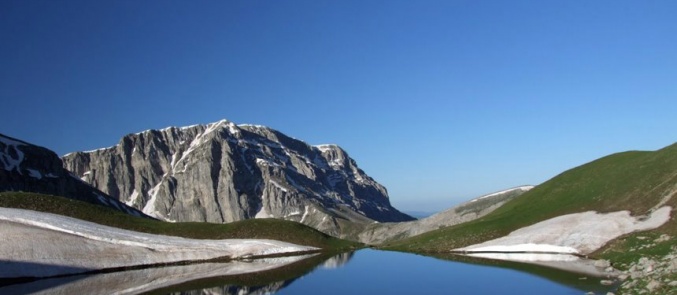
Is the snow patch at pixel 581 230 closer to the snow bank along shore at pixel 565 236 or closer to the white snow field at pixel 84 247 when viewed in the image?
the snow bank along shore at pixel 565 236

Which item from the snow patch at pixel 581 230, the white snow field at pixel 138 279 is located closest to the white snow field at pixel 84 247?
the white snow field at pixel 138 279

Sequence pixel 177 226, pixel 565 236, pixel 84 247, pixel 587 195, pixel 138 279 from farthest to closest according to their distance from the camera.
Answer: pixel 177 226, pixel 587 195, pixel 84 247, pixel 565 236, pixel 138 279

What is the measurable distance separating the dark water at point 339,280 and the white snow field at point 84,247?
6037 mm

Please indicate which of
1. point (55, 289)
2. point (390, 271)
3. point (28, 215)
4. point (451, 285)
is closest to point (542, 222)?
point (390, 271)

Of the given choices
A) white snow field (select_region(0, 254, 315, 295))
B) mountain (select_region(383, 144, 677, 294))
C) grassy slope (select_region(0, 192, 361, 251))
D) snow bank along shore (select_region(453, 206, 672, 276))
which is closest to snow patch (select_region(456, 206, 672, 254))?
snow bank along shore (select_region(453, 206, 672, 276))

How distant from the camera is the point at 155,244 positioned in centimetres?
8181

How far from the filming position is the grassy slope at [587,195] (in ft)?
253

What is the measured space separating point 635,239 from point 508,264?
15476mm

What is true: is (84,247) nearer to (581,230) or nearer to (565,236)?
(565,236)

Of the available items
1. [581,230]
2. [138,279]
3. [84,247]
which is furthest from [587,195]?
[84,247]

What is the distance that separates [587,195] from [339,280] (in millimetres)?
53947

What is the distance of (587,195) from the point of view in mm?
88125

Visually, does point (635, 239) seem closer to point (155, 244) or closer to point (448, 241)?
point (448, 241)

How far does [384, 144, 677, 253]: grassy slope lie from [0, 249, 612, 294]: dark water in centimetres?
2246
